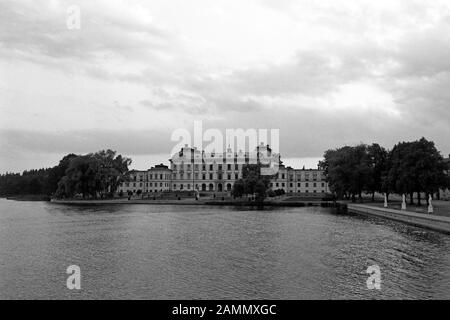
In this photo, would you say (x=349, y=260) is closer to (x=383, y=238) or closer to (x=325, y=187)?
(x=383, y=238)

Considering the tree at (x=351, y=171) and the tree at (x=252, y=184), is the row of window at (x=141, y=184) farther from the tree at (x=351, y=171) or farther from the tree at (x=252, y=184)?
the tree at (x=351, y=171)

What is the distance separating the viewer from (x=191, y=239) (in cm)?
3725

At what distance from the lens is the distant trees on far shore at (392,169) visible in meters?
71.1

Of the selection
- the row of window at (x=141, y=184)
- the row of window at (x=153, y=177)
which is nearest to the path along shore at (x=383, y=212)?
the row of window at (x=141, y=184)

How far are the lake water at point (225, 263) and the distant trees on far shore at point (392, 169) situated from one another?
30.6 m

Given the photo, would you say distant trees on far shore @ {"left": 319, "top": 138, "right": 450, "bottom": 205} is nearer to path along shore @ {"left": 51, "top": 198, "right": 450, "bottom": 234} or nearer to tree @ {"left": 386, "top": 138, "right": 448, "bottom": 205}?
tree @ {"left": 386, "top": 138, "right": 448, "bottom": 205}

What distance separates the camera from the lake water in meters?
19.7

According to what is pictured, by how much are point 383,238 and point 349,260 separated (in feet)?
38.9

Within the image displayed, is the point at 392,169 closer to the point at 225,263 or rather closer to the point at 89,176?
the point at 225,263

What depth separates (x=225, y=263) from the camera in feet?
85.2

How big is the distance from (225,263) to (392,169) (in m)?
60.0

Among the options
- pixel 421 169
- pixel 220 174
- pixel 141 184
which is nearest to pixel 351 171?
pixel 421 169

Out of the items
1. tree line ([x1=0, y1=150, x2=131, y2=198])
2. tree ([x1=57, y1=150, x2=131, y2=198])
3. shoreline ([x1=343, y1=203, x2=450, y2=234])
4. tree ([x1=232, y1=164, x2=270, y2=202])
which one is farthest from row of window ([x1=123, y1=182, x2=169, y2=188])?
shoreline ([x1=343, y1=203, x2=450, y2=234])
